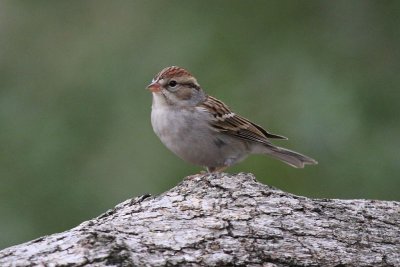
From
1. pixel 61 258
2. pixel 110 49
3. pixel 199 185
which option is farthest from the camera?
pixel 110 49

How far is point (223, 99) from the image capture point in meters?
6.38

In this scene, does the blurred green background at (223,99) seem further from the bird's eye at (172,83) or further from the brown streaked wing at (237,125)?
the bird's eye at (172,83)

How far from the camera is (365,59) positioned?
659cm

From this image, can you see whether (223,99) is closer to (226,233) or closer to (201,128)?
(201,128)

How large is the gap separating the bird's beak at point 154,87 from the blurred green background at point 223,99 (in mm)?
333

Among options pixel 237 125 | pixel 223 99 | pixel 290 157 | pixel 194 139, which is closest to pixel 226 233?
pixel 194 139

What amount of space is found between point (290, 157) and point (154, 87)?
90 cm

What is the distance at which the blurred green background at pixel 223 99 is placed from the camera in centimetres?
589

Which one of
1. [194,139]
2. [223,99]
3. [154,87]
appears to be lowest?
[194,139]

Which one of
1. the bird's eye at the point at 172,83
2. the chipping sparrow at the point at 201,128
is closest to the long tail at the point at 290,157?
the chipping sparrow at the point at 201,128

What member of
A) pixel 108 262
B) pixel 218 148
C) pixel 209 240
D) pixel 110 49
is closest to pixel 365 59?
pixel 218 148

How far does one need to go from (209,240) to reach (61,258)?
619 millimetres

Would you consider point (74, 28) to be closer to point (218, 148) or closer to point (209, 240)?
point (218, 148)

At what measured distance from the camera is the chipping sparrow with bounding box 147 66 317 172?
19.2ft
